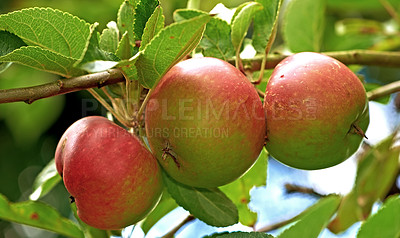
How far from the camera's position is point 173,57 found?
0.78 m

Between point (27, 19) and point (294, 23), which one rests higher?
point (27, 19)

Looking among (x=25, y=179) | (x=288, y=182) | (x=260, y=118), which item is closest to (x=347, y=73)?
(x=260, y=118)

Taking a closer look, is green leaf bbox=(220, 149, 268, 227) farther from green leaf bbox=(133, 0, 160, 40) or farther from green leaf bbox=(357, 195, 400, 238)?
green leaf bbox=(133, 0, 160, 40)

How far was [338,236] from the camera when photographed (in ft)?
4.82

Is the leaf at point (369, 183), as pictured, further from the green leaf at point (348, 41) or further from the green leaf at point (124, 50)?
the green leaf at point (124, 50)

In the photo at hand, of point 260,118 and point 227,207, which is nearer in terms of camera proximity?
point 260,118

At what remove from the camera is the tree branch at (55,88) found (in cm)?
73

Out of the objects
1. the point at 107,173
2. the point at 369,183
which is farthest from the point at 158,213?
the point at 369,183

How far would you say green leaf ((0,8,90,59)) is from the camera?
0.80 metres

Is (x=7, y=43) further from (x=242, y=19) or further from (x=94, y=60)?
(x=242, y=19)

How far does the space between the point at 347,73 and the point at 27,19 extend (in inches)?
21.0

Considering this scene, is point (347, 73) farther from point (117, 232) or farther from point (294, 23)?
point (117, 232)

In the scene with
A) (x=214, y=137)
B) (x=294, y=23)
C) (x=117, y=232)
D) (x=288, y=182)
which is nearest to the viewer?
(x=214, y=137)

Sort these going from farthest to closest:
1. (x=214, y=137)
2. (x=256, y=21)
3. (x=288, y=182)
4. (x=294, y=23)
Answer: (x=288, y=182), (x=294, y=23), (x=256, y=21), (x=214, y=137)
